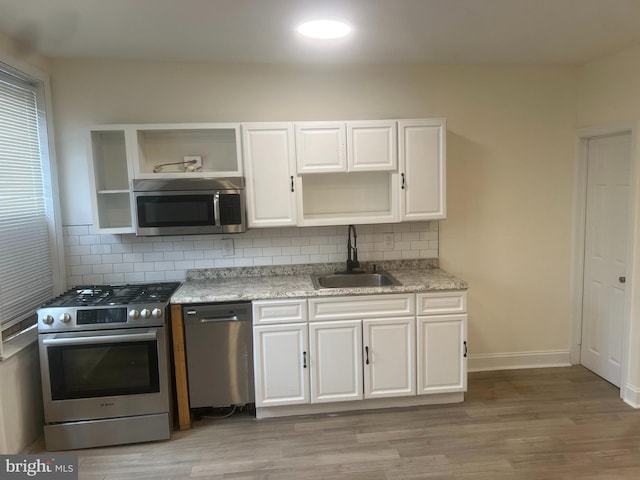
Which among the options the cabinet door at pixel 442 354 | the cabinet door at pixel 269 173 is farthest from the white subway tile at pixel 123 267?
the cabinet door at pixel 442 354

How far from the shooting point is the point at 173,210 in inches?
129

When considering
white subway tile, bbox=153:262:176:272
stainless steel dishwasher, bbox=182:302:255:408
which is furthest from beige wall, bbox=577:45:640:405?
white subway tile, bbox=153:262:176:272

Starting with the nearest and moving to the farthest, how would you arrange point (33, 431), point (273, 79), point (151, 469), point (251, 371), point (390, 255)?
point (151, 469) < point (33, 431) < point (251, 371) < point (273, 79) < point (390, 255)

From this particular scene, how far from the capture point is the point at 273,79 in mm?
3576

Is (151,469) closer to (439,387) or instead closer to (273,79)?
(439,387)

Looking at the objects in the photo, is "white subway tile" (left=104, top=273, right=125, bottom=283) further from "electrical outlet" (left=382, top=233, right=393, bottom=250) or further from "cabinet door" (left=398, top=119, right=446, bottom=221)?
"cabinet door" (left=398, top=119, right=446, bottom=221)

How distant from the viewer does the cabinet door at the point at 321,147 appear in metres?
3.37

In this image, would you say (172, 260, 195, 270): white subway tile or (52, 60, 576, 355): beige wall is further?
(172, 260, 195, 270): white subway tile

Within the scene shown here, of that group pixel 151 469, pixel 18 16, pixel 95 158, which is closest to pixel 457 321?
pixel 151 469

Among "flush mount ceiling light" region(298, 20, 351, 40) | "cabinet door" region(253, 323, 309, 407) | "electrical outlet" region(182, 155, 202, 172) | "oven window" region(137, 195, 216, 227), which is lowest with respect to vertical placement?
"cabinet door" region(253, 323, 309, 407)

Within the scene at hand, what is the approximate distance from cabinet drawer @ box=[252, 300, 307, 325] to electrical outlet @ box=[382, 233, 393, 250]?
3.20 ft

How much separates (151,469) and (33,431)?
910 mm

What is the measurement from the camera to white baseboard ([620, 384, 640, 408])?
327 centimetres

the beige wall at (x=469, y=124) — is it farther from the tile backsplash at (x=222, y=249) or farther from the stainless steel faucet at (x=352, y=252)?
the stainless steel faucet at (x=352, y=252)
